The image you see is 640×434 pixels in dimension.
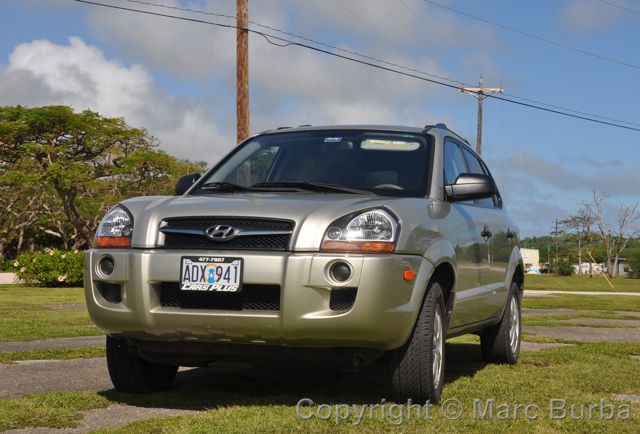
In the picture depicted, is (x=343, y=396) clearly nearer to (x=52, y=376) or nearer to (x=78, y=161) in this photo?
(x=52, y=376)

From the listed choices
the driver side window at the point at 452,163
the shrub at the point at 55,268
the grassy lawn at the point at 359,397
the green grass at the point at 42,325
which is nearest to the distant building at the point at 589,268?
the shrub at the point at 55,268

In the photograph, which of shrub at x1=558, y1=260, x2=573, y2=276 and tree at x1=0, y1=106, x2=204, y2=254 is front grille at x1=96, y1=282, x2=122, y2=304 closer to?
tree at x1=0, y1=106, x2=204, y2=254

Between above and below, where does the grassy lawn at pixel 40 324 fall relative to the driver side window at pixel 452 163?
below

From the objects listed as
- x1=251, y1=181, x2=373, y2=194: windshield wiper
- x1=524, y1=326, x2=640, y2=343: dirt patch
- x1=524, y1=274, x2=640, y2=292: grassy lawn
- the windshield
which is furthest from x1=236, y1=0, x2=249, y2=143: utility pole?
x1=524, y1=274, x2=640, y2=292: grassy lawn

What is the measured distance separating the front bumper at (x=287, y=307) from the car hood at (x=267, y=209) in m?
0.10

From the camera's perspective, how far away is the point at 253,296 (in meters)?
5.20

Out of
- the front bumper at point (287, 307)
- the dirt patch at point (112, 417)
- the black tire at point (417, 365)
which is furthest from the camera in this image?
the black tire at point (417, 365)

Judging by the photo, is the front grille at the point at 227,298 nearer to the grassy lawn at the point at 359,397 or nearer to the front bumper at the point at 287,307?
the front bumper at the point at 287,307

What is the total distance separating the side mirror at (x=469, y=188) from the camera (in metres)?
6.33

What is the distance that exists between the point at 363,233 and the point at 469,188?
1333 millimetres

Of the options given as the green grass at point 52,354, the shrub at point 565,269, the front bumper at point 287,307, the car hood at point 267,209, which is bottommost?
the shrub at point 565,269

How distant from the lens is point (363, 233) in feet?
17.3

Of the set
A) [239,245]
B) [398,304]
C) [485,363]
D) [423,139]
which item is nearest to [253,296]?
[239,245]

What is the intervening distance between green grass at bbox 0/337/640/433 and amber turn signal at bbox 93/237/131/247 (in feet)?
3.06
